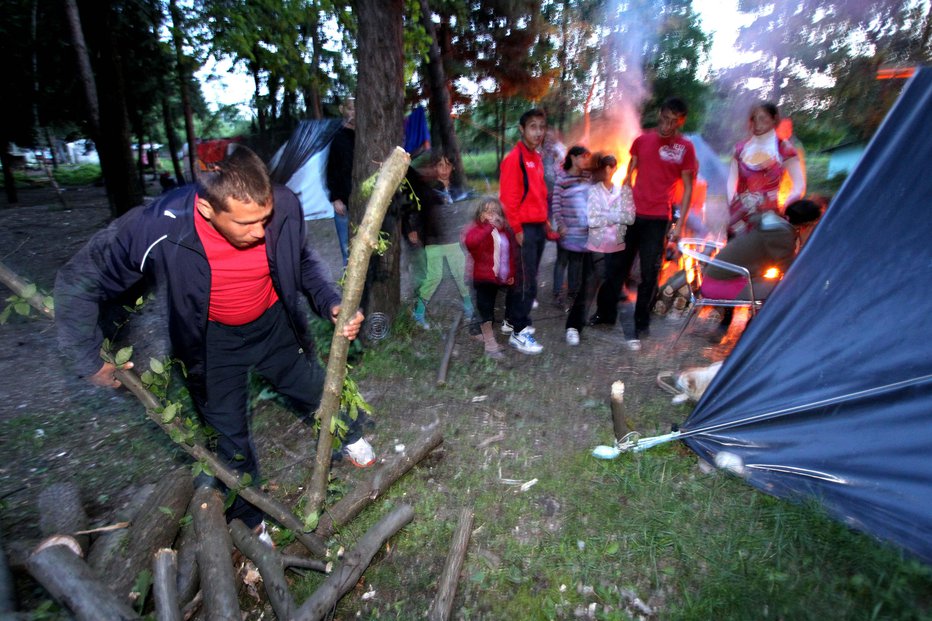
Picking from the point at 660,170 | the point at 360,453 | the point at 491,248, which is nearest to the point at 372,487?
the point at 360,453

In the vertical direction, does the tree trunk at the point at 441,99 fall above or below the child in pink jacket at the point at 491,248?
above

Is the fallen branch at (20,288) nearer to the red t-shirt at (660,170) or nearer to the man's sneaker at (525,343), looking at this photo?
the man's sneaker at (525,343)

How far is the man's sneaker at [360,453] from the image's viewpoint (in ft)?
10.8

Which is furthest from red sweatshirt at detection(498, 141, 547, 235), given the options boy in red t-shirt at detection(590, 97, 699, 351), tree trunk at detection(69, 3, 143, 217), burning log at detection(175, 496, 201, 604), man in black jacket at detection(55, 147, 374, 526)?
tree trunk at detection(69, 3, 143, 217)

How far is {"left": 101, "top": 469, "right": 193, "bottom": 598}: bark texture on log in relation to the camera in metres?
2.20

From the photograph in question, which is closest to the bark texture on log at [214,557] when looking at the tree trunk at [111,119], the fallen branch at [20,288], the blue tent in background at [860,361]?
the fallen branch at [20,288]

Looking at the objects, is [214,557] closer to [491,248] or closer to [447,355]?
[447,355]

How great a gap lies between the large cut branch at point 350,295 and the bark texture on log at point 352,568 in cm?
32

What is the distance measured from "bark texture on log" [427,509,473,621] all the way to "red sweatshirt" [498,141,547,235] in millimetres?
2892

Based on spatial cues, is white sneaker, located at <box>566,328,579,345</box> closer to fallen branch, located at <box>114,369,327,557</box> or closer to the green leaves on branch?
fallen branch, located at <box>114,369,327,557</box>

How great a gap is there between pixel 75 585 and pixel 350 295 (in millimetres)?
1577

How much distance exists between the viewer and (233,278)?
8.14 feet

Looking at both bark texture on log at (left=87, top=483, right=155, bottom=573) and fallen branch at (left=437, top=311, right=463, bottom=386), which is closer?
bark texture on log at (left=87, top=483, right=155, bottom=573)

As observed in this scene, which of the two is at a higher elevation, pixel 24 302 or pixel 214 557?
pixel 24 302
